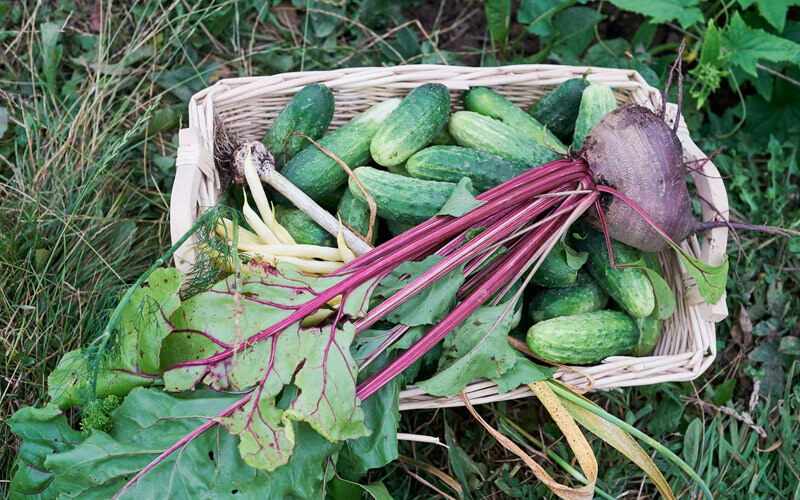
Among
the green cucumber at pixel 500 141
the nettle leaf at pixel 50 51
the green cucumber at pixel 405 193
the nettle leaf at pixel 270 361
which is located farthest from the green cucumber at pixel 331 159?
the nettle leaf at pixel 50 51

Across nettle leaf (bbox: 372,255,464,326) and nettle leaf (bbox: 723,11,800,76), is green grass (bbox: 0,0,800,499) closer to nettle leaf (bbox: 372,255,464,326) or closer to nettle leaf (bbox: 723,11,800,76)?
nettle leaf (bbox: 723,11,800,76)

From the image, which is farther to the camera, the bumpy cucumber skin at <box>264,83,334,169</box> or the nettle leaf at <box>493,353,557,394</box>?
the bumpy cucumber skin at <box>264,83,334,169</box>

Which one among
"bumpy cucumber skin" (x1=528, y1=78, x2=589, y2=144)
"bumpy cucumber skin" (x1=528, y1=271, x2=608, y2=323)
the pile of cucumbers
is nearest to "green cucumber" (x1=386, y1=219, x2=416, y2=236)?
the pile of cucumbers

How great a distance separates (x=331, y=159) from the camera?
1.77 metres

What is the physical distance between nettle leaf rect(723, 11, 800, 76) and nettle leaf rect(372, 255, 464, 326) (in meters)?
1.24

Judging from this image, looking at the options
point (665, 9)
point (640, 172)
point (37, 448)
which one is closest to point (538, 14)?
point (665, 9)

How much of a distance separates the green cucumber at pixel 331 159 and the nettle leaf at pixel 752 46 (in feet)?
3.85

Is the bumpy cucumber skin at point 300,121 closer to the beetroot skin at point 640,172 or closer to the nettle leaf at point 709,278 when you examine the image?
the beetroot skin at point 640,172

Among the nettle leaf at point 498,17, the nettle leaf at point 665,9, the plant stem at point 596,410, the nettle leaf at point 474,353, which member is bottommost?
the plant stem at point 596,410

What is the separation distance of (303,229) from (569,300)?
74 cm

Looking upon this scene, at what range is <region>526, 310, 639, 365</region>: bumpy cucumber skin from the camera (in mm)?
1589

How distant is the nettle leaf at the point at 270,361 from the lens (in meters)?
1.28

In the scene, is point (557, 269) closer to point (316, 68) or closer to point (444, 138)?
point (444, 138)

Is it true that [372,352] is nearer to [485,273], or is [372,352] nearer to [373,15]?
[485,273]
